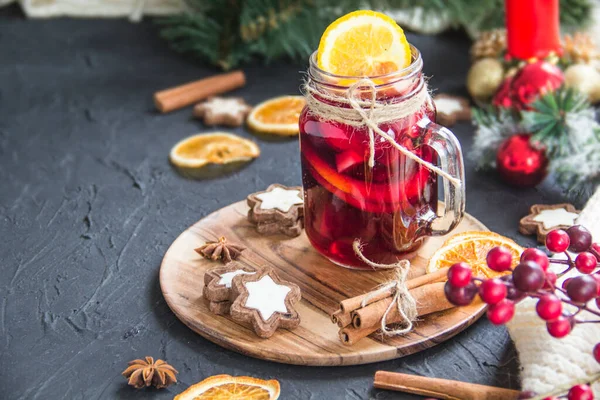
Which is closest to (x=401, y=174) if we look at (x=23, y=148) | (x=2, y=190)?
(x=2, y=190)

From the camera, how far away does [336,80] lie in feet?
3.87

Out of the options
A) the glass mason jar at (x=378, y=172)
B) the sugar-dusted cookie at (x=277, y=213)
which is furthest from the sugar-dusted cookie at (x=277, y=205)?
the glass mason jar at (x=378, y=172)

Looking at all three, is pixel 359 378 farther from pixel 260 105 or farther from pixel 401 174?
pixel 260 105

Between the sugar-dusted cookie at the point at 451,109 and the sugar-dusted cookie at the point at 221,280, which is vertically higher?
the sugar-dusted cookie at the point at 221,280

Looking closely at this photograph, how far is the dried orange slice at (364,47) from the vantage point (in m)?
1.20

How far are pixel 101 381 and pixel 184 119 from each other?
3.31 feet

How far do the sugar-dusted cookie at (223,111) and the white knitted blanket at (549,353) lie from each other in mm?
1036

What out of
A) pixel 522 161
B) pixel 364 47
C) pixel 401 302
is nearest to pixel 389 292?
pixel 401 302

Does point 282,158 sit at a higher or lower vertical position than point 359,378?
lower

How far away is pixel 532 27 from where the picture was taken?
1.82m

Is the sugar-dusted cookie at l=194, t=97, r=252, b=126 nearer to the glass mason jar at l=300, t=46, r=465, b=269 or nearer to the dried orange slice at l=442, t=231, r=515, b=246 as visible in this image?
the glass mason jar at l=300, t=46, r=465, b=269

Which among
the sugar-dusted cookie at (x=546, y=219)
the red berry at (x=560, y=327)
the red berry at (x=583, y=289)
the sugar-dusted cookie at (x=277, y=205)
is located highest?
the red berry at (x=583, y=289)

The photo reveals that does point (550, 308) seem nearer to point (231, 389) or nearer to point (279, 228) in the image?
point (231, 389)

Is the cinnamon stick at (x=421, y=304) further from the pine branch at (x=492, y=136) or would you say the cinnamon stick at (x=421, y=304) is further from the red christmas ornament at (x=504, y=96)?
the red christmas ornament at (x=504, y=96)
